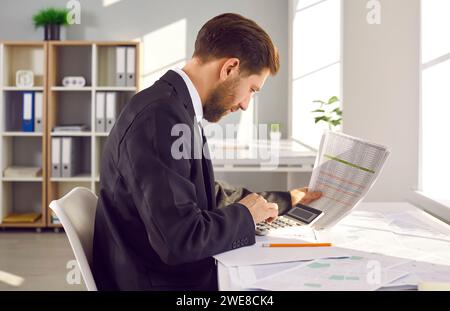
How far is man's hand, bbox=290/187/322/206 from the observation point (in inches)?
64.7

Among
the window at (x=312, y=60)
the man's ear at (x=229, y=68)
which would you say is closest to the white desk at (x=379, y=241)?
the man's ear at (x=229, y=68)

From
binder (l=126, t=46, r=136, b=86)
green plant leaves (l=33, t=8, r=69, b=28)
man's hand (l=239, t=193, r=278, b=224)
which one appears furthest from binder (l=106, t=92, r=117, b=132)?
man's hand (l=239, t=193, r=278, b=224)

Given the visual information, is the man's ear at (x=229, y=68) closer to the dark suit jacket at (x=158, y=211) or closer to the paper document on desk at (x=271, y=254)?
the dark suit jacket at (x=158, y=211)

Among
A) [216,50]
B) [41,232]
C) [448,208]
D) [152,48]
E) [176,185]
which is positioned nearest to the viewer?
[176,185]

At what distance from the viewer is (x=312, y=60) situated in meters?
4.39

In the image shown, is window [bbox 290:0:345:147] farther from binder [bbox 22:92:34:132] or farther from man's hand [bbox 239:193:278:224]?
man's hand [bbox 239:193:278:224]

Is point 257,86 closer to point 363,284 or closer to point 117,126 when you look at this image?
point 117,126

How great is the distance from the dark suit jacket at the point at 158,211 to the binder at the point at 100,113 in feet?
11.7

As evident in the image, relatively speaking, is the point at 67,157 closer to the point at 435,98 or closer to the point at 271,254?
the point at 435,98

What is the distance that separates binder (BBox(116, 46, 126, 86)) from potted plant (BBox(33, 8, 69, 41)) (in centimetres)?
59

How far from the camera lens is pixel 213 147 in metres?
3.59

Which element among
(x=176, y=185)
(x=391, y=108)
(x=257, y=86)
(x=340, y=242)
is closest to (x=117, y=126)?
(x=176, y=185)

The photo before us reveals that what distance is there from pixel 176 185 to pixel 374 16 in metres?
1.40

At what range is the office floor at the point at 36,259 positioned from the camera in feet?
11.1
